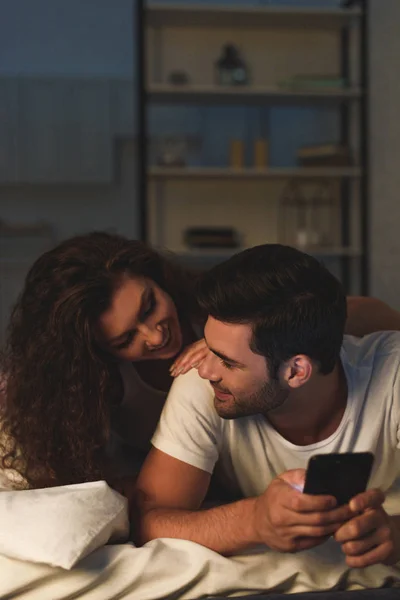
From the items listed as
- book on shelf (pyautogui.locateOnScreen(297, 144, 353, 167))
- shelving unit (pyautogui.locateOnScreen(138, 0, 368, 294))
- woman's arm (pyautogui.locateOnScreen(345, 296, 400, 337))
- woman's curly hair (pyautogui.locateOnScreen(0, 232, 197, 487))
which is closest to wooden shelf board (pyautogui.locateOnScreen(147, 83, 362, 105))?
shelving unit (pyautogui.locateOnScreen(138, 0, 368, 294))

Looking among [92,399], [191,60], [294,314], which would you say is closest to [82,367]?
[92,399]

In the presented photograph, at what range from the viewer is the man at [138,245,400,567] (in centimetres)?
150

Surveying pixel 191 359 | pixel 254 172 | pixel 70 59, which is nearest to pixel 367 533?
pixel 191 359

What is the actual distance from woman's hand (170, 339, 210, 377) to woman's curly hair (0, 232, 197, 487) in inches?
7.3

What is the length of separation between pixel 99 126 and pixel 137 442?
323 cm

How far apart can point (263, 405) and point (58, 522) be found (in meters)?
0.40

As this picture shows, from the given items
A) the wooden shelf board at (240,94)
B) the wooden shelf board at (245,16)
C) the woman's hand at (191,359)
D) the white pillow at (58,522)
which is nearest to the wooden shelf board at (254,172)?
the wooden shelf board at (240,94)

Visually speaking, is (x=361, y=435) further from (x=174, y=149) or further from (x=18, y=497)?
(x=174, y=149)

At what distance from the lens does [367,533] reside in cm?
133

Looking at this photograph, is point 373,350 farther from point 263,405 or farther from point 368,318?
point 368,318

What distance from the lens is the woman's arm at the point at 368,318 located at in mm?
2168

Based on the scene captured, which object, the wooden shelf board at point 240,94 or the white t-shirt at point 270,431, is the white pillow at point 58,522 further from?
the wooden shelf board at point 240,94

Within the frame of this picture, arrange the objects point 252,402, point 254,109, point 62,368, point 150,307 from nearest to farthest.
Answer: point 252,402
point 62,368
point 150,307
point 254,109

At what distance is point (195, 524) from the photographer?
152 cm
